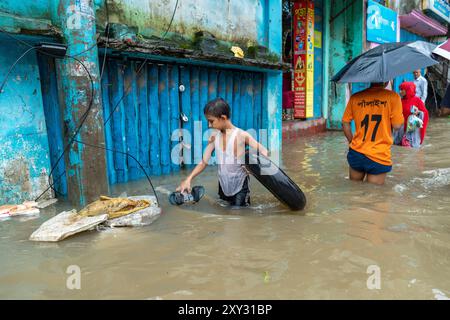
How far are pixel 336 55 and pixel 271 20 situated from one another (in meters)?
4.99

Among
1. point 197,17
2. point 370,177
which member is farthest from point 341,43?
point 370,177

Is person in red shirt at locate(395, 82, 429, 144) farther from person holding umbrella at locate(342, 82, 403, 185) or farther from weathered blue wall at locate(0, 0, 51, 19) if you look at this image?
weathered blue wall at locate(0, 0, 51, 19)

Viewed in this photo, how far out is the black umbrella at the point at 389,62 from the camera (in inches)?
169

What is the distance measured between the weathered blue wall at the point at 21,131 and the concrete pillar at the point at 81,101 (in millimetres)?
474

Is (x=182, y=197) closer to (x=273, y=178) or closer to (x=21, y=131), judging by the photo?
(x=273, y=178)

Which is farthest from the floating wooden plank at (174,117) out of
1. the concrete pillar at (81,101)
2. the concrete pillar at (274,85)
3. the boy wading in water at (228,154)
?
the concrete pillar at (274,85)

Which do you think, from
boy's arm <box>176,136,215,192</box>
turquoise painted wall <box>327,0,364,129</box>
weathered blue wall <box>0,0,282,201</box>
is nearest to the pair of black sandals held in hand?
boy's arm <box>176,136,215,192</box>

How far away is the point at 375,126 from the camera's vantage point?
4.63m

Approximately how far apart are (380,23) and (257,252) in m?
12.3

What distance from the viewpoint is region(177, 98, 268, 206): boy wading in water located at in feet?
12.7

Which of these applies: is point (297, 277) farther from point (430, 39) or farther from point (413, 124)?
point (430, 39)

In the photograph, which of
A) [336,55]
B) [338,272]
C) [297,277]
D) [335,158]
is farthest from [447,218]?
[336,55]

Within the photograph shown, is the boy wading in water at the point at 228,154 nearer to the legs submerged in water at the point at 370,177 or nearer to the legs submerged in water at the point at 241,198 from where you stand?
the legs submerged in water at the point at 241,198

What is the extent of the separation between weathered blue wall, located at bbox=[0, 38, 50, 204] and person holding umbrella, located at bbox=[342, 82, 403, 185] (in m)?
3.83
